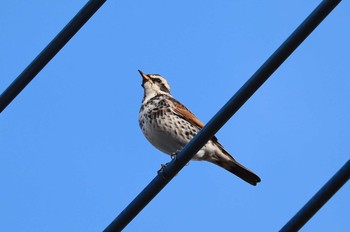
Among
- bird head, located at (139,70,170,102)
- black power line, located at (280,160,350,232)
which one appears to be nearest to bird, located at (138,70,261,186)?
bird head, located at (139,70,170,102)

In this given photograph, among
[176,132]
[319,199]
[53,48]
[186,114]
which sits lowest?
[53,48]

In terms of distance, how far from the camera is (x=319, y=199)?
438 cm

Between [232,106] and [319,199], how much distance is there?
74 cm

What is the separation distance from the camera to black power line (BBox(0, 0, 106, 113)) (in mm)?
5031

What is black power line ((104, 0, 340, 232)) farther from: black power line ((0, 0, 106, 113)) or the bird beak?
the bird beak

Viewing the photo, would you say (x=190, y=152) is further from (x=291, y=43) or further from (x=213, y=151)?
(x=213, y=151)

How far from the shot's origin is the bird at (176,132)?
9.47m

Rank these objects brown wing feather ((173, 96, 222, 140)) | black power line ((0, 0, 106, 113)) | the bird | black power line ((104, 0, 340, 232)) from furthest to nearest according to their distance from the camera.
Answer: brown wing feather ((173, 96, 222, 140)), the bird, black power line ((0, 0, 106, 113)), black power line ((104, 0, 340, 232))

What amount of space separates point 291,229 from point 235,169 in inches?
204

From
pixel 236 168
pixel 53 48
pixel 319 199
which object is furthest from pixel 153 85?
pixel 319 199

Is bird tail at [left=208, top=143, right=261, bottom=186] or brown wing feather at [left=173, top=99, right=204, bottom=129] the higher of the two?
brown wing feather at [left=173, top=99, right=204, bottom=129]

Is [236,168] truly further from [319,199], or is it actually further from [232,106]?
[319,199]

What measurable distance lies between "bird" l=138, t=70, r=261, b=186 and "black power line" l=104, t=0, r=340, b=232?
4.20 meters

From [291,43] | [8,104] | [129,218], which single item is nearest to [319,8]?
[291,43]
